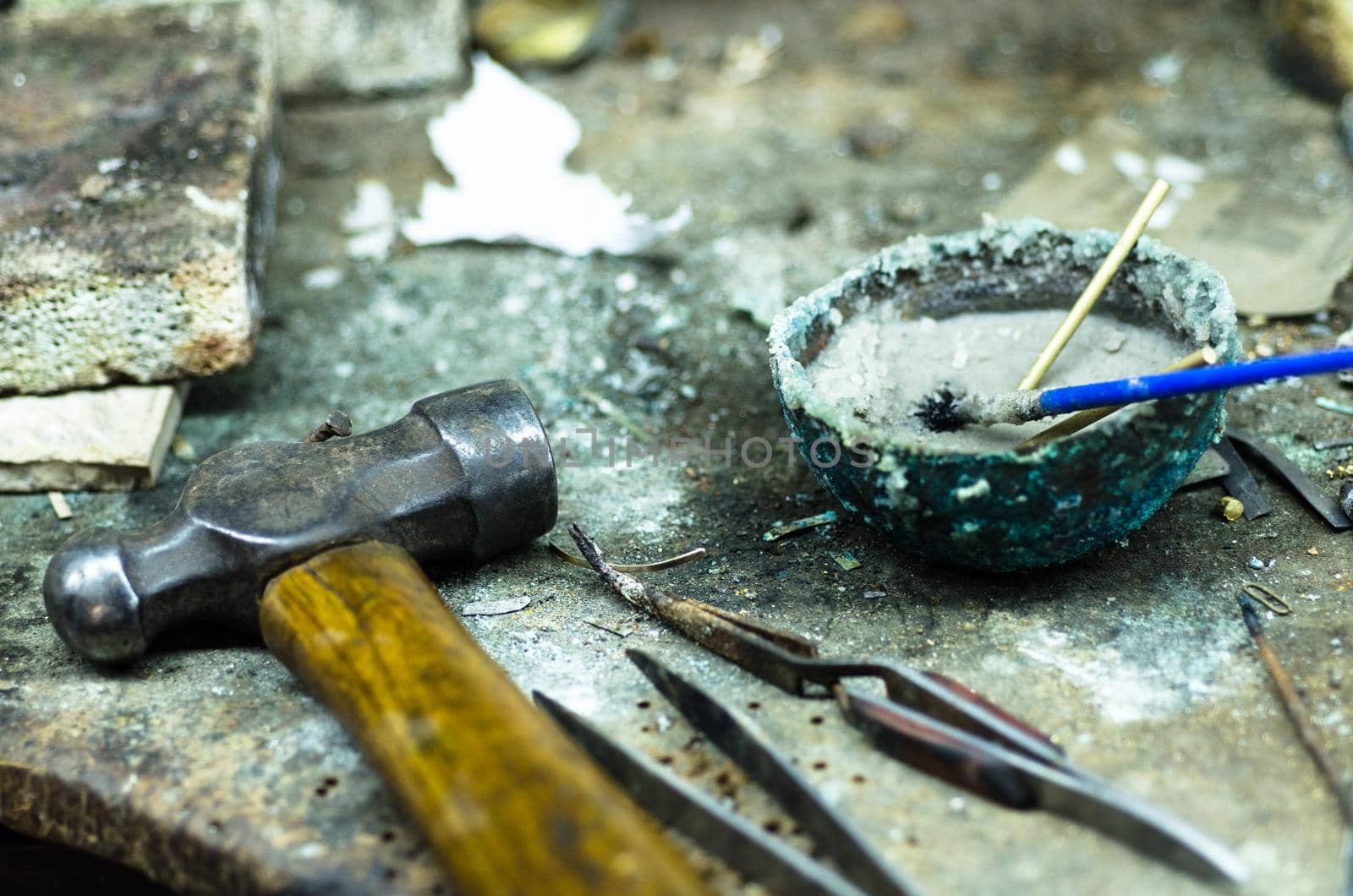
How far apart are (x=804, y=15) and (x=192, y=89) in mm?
2812

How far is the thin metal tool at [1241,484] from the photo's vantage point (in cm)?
235

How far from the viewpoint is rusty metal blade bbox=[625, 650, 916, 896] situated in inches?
60.2

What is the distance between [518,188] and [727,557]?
1807mm

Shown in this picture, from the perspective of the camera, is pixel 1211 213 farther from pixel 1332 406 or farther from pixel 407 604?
pixel 407 604

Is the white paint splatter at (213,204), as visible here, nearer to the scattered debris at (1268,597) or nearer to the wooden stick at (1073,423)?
the wooden stick at (1073,423)

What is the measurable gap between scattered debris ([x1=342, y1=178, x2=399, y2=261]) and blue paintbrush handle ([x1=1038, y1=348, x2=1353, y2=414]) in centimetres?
234

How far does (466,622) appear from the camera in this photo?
7.22 feet

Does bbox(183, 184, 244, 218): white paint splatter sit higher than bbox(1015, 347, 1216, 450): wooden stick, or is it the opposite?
bbox(183, 184, 244, 218): white paint splatter

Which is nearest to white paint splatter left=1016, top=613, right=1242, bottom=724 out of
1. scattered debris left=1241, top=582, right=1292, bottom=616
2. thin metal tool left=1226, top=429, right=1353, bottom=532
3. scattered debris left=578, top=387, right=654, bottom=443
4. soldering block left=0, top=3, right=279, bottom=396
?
scattered debris left=1241, top=582, right=1292, bottom=616

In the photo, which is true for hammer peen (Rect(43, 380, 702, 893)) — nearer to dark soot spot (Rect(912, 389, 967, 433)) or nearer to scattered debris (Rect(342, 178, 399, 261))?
dark soot spot (Rect(912, 389, 967, 433))

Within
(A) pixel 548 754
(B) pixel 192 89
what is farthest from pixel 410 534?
(B) pixel 192 89

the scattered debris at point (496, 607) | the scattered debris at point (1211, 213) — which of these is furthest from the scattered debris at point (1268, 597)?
the scattered debris at point (496, 607)

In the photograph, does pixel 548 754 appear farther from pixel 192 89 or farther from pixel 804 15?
pixel 804 15

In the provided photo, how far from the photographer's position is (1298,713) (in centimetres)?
179
